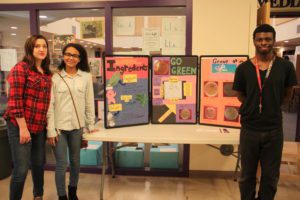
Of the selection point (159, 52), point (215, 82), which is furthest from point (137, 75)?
point (215, 82)

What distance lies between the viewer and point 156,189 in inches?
111

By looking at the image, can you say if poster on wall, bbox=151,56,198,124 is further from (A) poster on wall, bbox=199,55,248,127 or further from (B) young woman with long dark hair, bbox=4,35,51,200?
(B) young woman with long dark hair, bbox=4,35,51,200

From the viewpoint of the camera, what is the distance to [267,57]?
6.22ft

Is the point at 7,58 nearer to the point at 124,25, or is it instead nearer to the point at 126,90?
the point at 124,25

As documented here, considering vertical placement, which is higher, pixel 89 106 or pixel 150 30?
pixel 150 30

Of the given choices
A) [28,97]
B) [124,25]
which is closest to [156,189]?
[28,97]

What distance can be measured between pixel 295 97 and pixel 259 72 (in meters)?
6.85

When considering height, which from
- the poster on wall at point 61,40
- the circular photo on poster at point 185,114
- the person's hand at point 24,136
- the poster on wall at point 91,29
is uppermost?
the poster on wall at point 91,29

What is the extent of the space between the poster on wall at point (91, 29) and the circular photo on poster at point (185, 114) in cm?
128

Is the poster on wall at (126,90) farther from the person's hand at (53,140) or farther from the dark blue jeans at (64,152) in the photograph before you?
the person's hand at (53,140)

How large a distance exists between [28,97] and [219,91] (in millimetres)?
1649

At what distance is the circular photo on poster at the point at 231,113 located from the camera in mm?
2514

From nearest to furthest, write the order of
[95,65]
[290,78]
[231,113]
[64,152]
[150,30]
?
[290,78] < [64,152] < [231,113] < [150,30] < [95,65]

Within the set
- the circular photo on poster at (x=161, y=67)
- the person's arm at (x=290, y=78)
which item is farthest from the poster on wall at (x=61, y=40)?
the person's arm at (x=290, y=78)
